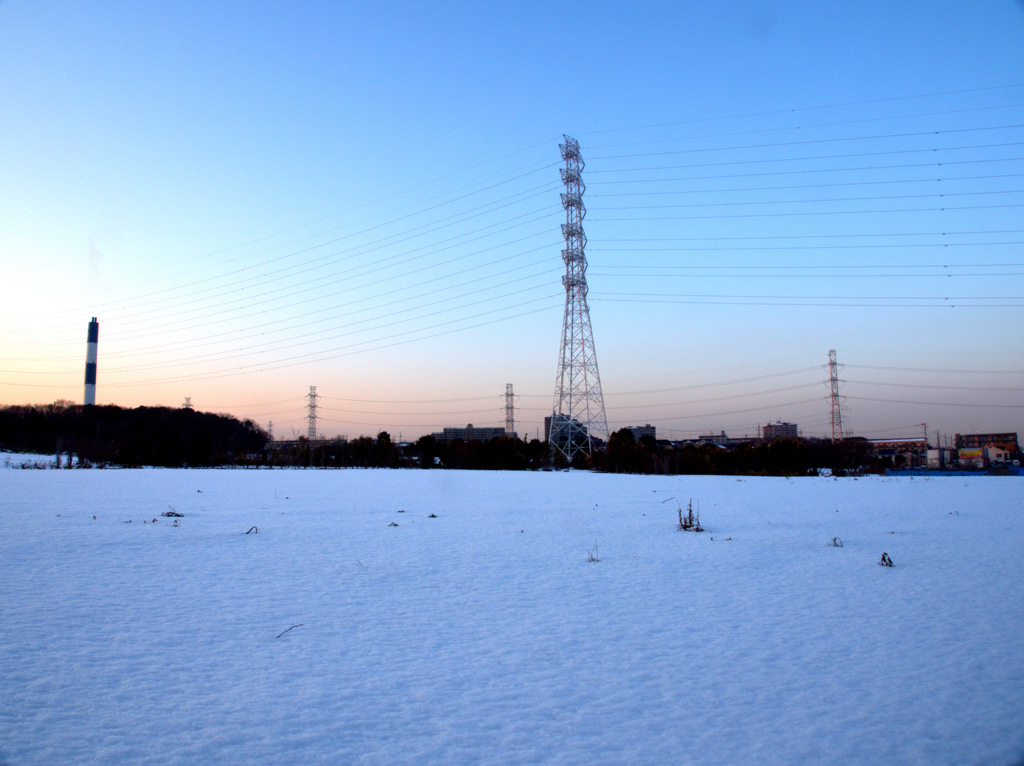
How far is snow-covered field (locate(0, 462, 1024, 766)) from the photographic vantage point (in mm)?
3119

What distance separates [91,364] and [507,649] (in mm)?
71393

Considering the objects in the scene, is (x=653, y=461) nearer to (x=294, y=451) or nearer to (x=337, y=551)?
(x=337, y=551)

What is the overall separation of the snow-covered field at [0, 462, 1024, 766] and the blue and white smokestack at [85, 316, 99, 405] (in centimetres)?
6236

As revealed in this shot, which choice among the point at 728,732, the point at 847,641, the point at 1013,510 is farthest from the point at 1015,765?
the point at 1013,510

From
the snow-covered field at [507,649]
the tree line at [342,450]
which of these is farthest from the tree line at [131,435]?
the snow-covered field at [507,649]

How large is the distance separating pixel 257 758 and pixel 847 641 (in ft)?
13.6

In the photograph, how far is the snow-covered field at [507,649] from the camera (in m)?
3.12

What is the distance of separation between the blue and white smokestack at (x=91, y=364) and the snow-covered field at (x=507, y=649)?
62.4 meters

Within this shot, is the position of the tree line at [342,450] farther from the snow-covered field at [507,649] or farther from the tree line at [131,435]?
the snow-covered field at [507,649]

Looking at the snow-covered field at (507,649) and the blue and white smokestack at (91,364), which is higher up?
the blue and white smokestack at (91,364)

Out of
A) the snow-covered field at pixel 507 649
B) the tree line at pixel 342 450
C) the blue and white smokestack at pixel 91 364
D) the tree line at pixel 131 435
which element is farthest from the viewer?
the blue and white smokestack at pixel 91 364

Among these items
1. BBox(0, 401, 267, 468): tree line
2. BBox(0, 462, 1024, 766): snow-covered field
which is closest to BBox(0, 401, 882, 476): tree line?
BBox(0, 401, 267, 468): tree line

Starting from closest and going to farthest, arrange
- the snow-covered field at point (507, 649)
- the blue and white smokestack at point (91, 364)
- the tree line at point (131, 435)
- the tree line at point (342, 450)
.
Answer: the snow-covered field at point (507, 649) → the tree line at point (342, 450) → the tree line at point (131, 435) → the blue and white smokestack at point (91, 364)

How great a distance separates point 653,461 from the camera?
3588 centimetres
